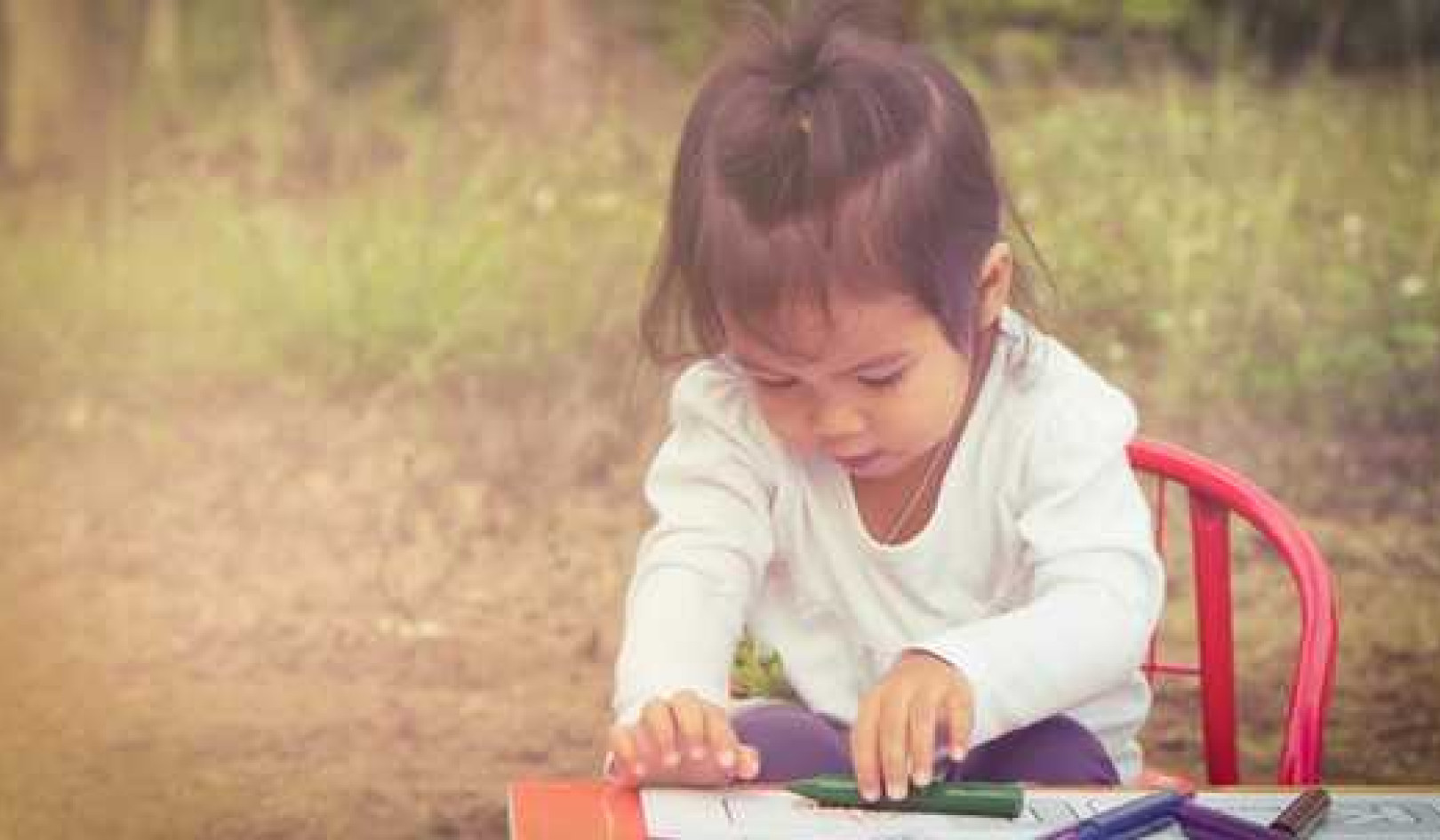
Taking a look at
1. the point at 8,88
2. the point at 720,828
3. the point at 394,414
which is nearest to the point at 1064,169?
the point at 394,414

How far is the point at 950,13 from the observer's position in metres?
5.67

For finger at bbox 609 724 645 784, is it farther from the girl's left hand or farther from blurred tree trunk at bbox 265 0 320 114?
blurred tree trunk at bbox 265 0 320 114

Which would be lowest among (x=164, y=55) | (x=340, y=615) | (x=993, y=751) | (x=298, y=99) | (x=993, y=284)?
(x=340, y=615)

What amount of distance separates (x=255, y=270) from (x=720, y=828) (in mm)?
3334

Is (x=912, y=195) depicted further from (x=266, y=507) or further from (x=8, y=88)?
(x=8, y=88)

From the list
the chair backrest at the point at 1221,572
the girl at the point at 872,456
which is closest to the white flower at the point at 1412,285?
the chair backrest at the point at 1221,572

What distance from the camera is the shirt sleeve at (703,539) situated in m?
1.85

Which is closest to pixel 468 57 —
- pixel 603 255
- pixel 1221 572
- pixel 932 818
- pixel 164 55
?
pixel 164 55

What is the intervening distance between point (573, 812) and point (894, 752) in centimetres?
19

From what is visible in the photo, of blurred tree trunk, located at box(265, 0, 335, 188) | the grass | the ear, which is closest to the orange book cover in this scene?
the ear

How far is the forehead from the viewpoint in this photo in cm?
182

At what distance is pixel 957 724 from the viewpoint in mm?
1700

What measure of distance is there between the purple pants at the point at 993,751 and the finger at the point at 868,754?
265 mm

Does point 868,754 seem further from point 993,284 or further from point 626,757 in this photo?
point 993,284
